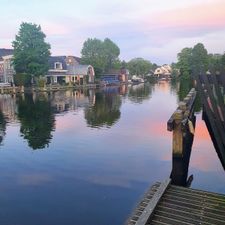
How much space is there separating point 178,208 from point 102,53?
372ft

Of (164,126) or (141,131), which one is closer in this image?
(141,131)

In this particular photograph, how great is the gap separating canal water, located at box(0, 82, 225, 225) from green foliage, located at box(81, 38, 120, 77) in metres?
87.5

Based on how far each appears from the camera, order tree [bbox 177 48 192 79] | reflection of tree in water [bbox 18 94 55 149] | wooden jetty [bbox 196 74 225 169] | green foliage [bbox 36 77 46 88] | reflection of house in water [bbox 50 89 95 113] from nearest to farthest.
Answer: wooden jetty [bbox 196 74 225 169] → reflection of tree in water [bbox 18 94 55 149] → reflection of house in water [bbox 50 89 95 113] → green foliage [bbox 36 77 46 88] → tree [bbox 177 48 192 79]

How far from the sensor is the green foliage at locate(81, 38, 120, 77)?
11301 centimetres

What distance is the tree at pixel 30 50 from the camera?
70.5m

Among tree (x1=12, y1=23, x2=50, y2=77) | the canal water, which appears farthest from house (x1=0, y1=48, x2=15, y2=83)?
the canal water

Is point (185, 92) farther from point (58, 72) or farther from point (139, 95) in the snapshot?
point (58, 72)

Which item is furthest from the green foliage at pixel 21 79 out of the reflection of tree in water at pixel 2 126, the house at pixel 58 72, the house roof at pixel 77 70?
the reflection of tree in water at pixel 2 126

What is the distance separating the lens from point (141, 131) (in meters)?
22.0

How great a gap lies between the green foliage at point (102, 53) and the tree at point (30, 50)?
34.9 metres

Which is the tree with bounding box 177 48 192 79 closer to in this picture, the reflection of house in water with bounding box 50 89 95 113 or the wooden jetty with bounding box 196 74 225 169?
the reflection of house in water with bounding box 50 89 95 113

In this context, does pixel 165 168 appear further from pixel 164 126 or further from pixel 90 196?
pixel 164 126

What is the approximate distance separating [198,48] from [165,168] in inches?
4662

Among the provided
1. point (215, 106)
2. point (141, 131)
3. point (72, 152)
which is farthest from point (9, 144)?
point (215, 106)
